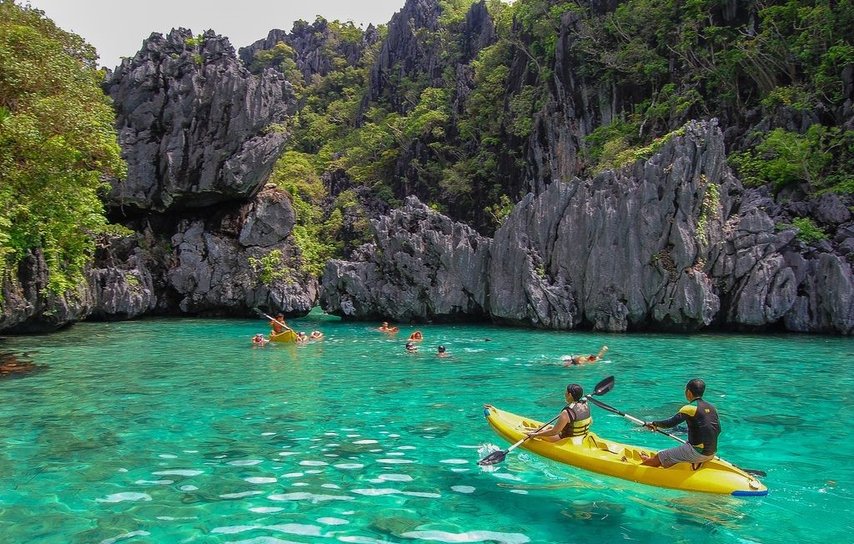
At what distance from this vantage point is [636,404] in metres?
13.1

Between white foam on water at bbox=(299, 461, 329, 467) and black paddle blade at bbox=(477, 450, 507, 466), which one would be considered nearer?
black paddle blade at bbox=(477, 450, 507, 466)

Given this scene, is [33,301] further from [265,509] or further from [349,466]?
[265,509]

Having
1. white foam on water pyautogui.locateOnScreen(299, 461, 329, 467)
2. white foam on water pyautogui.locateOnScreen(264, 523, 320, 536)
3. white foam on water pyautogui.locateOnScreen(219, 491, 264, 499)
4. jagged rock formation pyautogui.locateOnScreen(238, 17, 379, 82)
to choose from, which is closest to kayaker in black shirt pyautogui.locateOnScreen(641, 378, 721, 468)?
white foam on water pyautogui.locateOnScreen(264, 523, 320, 536)

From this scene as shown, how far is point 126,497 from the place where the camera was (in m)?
7.42

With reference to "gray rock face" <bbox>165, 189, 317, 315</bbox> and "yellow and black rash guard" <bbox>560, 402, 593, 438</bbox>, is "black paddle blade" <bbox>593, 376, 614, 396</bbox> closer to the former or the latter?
"yellow and black rash guard" <bbox>560, 402, 593, 438</bbox>

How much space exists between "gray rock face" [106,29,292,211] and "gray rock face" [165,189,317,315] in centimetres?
224

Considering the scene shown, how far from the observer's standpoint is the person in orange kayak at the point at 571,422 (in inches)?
351

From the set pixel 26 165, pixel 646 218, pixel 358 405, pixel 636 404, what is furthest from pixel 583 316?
pixel 26 165

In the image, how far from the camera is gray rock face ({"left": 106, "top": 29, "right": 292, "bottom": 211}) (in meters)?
37.5

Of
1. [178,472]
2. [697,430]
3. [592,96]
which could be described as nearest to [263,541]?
[178,472]

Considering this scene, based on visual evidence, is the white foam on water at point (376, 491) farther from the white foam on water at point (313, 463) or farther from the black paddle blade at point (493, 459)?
the black paddle blade at point (493, 459)

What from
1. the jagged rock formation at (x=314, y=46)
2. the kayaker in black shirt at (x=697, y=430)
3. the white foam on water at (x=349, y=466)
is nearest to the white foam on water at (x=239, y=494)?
the white foam on water at (x=349, y=466)

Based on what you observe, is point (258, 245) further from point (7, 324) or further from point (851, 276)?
point (851, 276)

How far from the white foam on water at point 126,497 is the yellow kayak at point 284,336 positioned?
675 inches
